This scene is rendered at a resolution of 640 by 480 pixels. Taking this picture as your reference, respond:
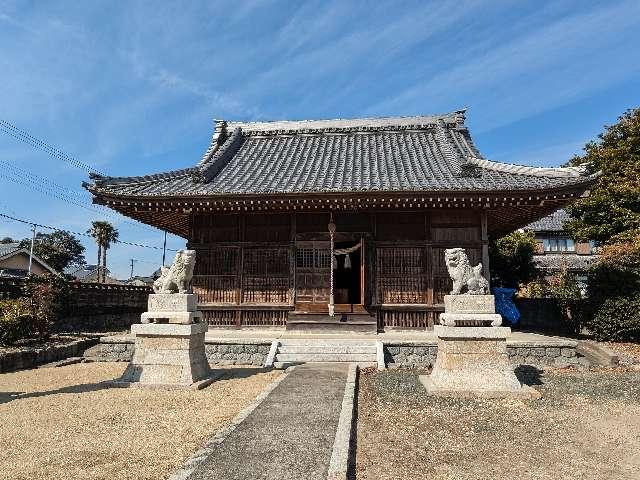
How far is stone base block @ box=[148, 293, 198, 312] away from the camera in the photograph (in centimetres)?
895

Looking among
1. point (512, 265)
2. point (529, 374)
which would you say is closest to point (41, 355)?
point (529, 374)

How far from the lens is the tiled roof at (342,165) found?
532 inches

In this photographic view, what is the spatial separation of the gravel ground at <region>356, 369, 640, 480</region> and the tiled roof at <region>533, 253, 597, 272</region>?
2784 centimetres

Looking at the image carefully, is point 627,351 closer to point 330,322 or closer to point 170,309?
point 330,322

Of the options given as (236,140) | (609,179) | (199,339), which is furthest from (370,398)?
(609,179)

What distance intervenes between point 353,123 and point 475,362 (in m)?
14.6

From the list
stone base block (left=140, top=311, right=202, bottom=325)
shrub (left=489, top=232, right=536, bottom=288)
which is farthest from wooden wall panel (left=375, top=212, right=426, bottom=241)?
shrub (left=489, top=232, right=536, bottom=288)

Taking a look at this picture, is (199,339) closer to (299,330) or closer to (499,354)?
(299,330)

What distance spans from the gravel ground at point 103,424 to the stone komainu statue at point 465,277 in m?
4.56

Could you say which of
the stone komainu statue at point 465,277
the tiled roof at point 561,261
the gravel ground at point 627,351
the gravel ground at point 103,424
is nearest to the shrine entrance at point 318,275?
the gravel ground at point 103,424

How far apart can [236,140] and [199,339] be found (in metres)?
12.6

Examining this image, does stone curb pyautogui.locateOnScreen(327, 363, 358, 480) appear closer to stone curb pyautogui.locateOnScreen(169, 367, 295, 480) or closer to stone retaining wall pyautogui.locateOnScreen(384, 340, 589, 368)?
stone curb pyautogui.locateOnScreen(169, 367, 295, 480)

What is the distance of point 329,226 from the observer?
1422cm

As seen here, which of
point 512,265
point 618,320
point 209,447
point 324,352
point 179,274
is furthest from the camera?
point 512,265
